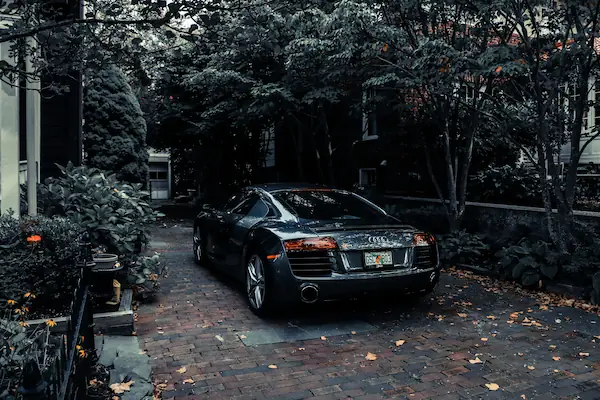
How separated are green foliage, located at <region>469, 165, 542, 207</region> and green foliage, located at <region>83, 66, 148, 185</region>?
911 centimetres

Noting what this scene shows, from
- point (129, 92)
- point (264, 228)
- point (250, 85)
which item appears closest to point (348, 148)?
point (250, 85)

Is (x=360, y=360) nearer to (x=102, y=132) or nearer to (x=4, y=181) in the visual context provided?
(x=4, y=181)

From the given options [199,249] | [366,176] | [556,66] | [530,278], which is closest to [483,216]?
[530,278]

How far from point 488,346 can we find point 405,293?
3.53ft

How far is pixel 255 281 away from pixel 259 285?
140mm

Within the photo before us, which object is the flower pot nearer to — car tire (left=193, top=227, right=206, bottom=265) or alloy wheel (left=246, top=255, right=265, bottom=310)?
alloy wheel (left=246, top=255, right=265, bottom=310)

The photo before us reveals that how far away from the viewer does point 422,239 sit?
5.72 m

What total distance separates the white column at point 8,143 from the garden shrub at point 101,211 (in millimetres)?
498

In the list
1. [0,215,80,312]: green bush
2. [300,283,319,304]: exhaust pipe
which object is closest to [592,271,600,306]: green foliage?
[300,283,319,304]: exhaust pipe

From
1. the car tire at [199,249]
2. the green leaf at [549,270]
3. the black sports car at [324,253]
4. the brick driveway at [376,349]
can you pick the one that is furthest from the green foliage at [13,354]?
the green leaf at [549,270]

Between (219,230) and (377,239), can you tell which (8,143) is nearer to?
(219,230)

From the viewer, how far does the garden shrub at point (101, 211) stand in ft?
20.1

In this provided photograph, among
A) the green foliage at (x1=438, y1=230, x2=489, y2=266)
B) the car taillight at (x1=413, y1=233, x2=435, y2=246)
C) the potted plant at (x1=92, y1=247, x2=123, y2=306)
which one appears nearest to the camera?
the potted plant at (x1=92, y1=247, x2=123, y2=306)

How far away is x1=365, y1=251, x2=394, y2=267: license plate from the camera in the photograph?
17.5 ft
